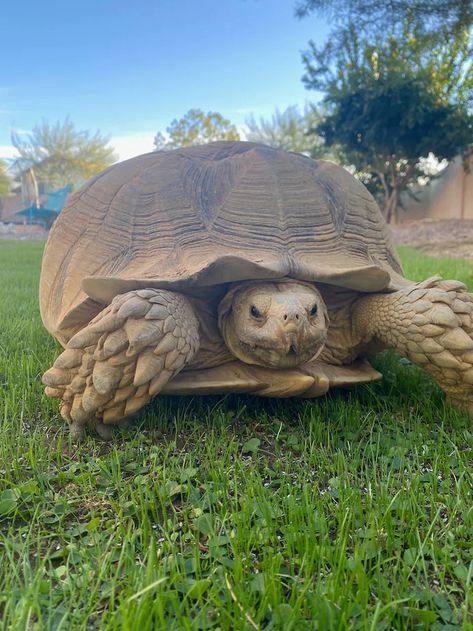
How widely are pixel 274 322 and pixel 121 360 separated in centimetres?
55

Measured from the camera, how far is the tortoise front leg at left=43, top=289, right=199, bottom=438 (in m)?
1.64

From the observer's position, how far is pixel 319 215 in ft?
7.07

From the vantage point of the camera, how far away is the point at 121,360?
165cm

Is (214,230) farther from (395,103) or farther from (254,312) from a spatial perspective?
(395,103)

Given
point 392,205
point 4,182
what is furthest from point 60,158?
point 392,205

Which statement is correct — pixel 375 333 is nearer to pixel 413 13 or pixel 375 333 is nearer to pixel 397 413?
pixel 397 413

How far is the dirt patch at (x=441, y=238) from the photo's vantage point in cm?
1099

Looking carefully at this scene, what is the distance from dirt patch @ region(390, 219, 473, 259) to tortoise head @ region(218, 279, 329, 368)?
28.9 feet

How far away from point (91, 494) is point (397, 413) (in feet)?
4.02

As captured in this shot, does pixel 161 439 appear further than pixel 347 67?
No

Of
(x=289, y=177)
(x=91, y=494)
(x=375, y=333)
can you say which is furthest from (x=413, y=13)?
(x=91, y=494)

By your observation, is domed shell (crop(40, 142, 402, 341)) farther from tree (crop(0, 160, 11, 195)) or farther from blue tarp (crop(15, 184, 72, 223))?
tree (crop(0, 160, 11, 195))

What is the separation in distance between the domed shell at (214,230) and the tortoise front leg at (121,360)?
0.56 feet

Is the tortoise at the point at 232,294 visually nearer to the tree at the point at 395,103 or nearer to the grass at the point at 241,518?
the grass at the point at 241,518
